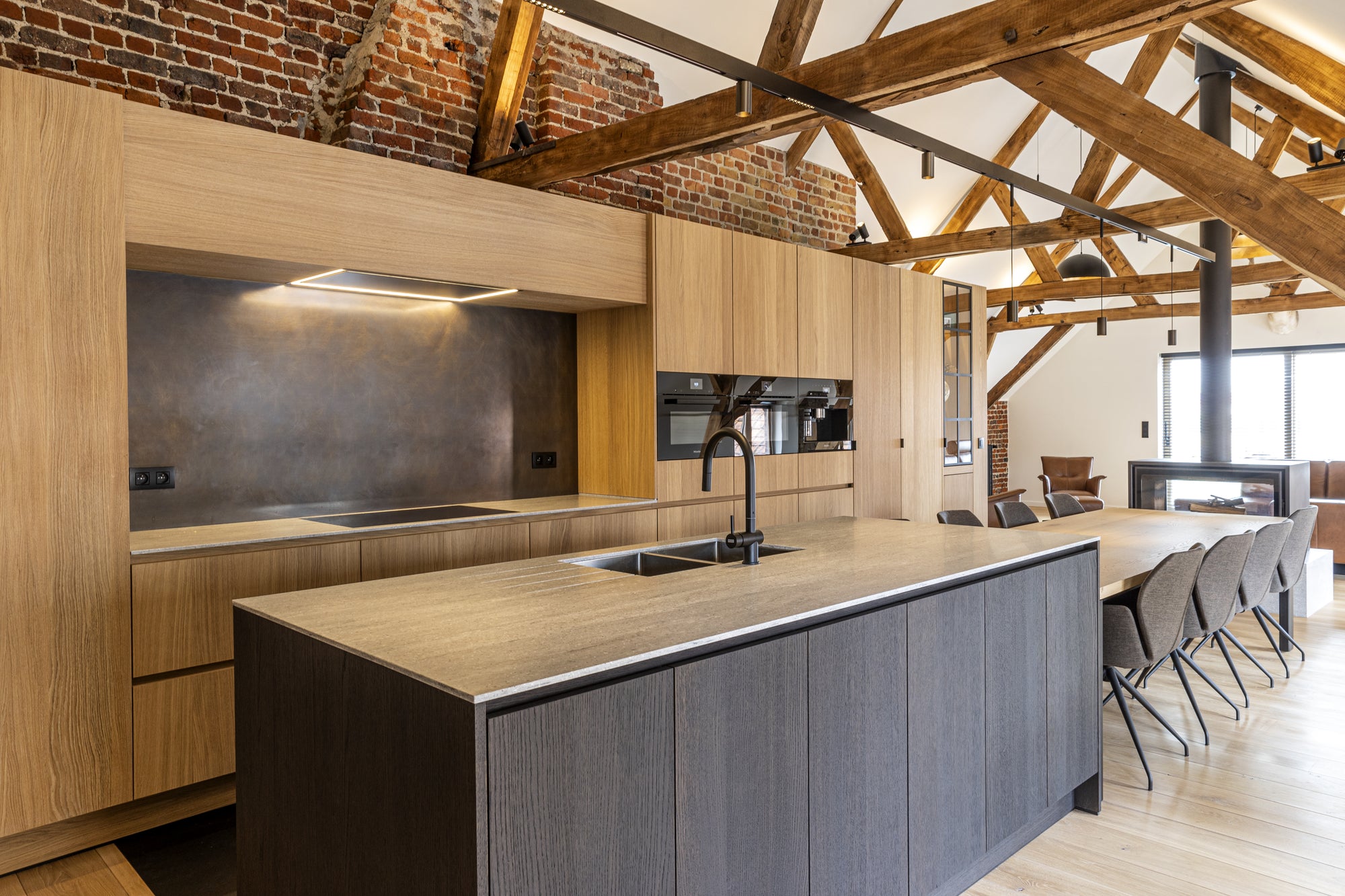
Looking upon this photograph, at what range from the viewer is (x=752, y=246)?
16.1 ft

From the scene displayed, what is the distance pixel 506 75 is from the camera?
430 cm

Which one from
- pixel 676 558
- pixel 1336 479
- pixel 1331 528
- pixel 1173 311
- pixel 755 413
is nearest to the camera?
pixel 676 558

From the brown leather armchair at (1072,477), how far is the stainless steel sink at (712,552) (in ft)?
29.0

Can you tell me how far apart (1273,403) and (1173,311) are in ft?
6.91

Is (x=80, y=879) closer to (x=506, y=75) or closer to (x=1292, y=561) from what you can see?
(x=506, y=75)

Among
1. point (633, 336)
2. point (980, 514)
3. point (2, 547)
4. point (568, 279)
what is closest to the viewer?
point (2, 547)

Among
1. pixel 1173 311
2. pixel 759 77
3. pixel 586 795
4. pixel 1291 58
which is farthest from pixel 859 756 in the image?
pixel 1173 311

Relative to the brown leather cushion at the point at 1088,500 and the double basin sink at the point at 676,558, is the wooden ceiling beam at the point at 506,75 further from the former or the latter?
the brown leather cushion at the point at 1088,500

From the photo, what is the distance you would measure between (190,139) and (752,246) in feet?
9.48

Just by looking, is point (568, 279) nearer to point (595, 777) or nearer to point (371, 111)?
point (371, 111)

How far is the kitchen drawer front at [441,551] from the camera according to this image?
3258mm

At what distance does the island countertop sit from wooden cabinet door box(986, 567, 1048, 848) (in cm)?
10

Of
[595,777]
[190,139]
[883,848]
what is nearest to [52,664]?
[190,139]

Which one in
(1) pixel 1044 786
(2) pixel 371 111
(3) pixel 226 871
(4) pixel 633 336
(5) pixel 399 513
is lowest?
(3) pixel 226 871
